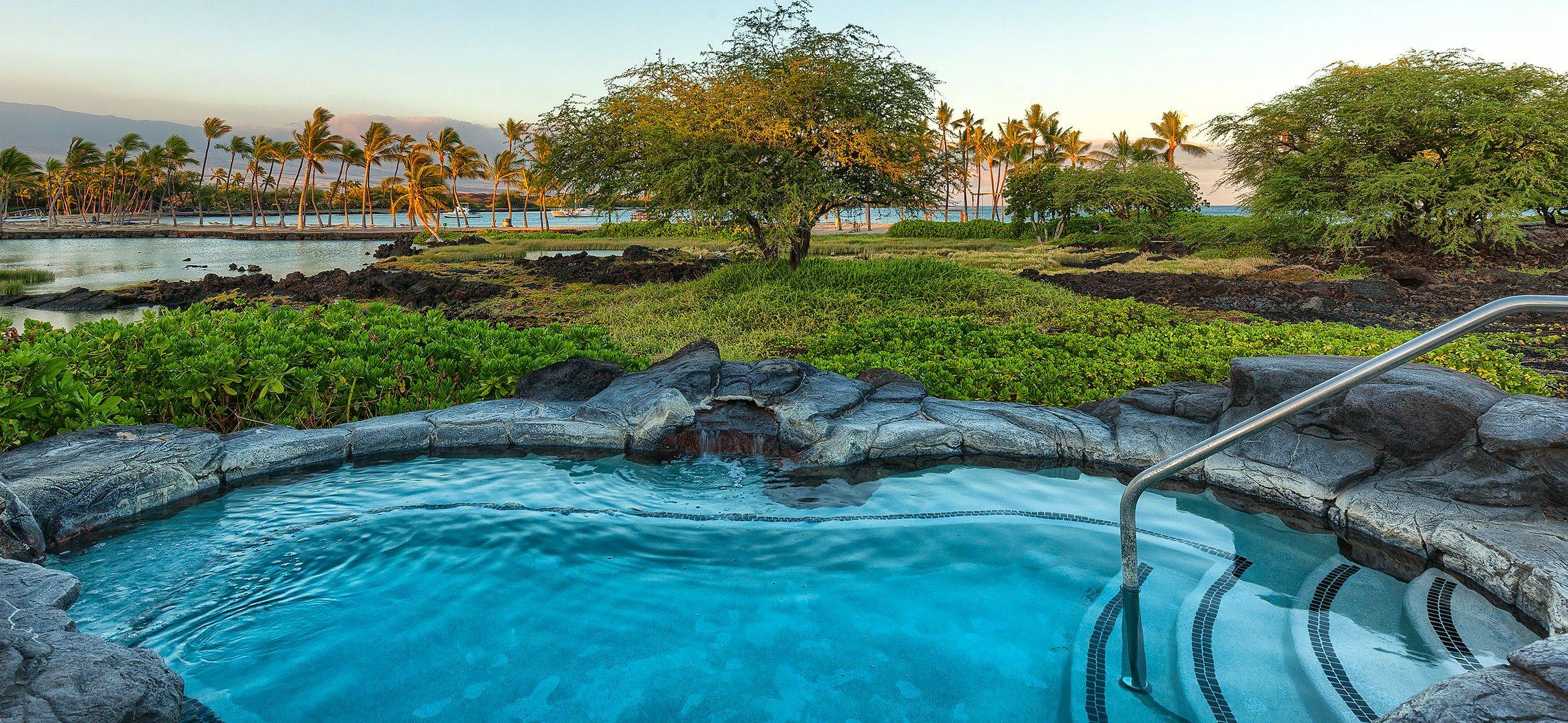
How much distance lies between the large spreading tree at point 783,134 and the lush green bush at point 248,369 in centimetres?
887

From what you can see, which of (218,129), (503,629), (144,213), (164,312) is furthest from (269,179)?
(503,629)

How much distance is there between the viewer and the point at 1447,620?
471 cm

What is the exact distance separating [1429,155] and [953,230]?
1145 inches

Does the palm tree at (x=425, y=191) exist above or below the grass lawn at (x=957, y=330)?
above

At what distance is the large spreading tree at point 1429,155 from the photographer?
23328 millimetres

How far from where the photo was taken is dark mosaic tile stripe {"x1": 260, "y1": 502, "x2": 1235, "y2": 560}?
244 inches

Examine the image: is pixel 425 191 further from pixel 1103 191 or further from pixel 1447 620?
pixel 1447 620

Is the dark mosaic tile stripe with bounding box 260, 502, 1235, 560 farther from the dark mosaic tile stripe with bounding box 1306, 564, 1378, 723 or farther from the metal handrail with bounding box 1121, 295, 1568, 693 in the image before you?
the metal handrail with bounding box 1121, 295, 1568, 693

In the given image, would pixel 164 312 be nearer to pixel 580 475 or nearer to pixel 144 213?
pixel 580 475

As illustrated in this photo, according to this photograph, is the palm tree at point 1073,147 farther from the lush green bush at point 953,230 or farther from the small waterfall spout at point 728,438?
the small waterfall spout at point 728,438

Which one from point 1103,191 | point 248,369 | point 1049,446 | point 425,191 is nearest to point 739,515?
point 1049,446

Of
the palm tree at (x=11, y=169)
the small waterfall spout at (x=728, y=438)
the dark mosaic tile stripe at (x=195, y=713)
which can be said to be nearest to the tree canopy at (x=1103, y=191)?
the small waterfall spout at (x=728, y=438)

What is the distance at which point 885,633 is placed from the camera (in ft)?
15.8

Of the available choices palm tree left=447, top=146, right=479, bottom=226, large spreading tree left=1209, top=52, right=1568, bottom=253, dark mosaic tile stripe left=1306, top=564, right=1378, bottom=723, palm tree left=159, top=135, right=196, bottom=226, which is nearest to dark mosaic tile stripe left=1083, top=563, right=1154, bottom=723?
dark mosaic tile stripe left=1306, top=564, right=1378, bottom=723
